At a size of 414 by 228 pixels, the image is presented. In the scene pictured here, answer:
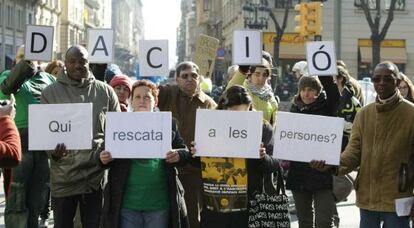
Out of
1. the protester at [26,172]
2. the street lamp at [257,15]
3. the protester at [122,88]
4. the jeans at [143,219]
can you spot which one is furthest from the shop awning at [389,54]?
the jeans at [143,219]

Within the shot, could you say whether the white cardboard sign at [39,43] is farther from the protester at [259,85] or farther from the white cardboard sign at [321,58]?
the white cardboard sign at [321,58]

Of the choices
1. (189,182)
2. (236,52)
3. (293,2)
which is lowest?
(189,182)

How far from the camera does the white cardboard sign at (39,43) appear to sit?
648 centimetres

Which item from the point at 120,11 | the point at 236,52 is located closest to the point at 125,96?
the point at 236,52

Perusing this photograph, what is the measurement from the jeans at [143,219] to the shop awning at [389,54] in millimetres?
35525

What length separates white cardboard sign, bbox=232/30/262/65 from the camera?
22.6 ft

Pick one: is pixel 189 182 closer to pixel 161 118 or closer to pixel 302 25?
pixel 161 118

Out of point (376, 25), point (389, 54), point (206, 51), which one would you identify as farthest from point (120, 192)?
point (389, 54)

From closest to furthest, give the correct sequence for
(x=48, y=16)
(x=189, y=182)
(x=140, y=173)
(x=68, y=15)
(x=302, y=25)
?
1. (x=140, y=173)
2. (x=189, y=182)
3. (x=302, y=25)
4. (x=48, y=16)
5. (x=68, y=15)

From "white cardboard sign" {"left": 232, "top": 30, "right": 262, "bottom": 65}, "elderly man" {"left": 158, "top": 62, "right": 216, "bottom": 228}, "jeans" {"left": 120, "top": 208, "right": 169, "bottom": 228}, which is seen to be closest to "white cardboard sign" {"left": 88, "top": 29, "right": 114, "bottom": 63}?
"elderly man" {"left": 158, "top": 62, "right": 216, "bottom": 228}

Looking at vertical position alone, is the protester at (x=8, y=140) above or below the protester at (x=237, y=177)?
above

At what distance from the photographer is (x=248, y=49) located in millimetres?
6949

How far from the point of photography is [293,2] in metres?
40.7

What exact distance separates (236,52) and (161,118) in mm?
2016
